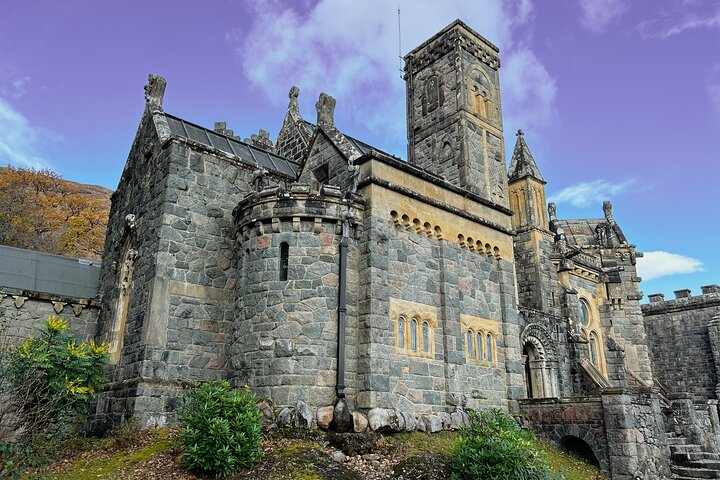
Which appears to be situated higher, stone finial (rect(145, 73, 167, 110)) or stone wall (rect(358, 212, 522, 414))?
stone finial (rect(145, 73, 167, 110))

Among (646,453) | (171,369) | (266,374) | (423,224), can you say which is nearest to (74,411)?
(171,369)

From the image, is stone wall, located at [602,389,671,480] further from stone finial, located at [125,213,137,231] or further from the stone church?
stone finial, located at [125,213,137,231]

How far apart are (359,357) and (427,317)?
282 cm

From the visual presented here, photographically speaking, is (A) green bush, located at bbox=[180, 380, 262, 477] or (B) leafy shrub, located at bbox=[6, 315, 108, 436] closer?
(A) green bush, located at bbox=[180, 380, 262, 477]

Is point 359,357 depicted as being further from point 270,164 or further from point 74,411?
point 270,164

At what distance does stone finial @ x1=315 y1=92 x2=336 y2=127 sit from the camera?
21266 mm

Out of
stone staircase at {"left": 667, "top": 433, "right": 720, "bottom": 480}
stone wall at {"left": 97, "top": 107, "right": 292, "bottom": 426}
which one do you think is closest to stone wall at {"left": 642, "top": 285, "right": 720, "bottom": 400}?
stone staircase at {"left": 667, "top": 433, "right": 720, "bottom": 480}

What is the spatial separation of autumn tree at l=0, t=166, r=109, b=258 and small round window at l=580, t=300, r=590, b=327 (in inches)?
1191

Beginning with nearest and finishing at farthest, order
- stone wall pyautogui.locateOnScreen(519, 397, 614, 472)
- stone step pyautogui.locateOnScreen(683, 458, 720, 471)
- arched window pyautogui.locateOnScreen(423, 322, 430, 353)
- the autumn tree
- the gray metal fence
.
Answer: stone wall pyautogui.locateOnScreen(519, 397, 614, 472)
arched window pyautogui.locateOnScreen(423, 322, 430, 353)
stone step pyautogui.locateOnScreen(683, 458, 720, 471)
the gray metal fence
the autumn tree

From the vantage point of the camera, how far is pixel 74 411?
13188mm

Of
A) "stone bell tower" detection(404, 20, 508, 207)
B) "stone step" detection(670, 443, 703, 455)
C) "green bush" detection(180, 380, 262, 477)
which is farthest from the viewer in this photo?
"stone bell tower" detection(404, 20, 508, 207)

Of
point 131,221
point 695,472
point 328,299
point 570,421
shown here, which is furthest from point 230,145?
point 695,472

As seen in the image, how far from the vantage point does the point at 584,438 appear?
16.8m

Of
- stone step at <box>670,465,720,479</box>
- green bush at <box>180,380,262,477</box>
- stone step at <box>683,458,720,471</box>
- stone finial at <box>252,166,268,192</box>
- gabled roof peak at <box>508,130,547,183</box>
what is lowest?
stone step at <box>670,465,720,479</box>
